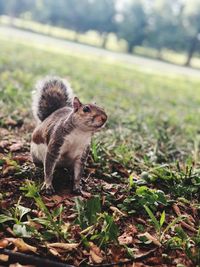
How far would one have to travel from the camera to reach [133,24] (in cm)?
3738

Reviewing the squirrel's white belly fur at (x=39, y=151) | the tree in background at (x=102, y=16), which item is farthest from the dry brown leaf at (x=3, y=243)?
the tree in background at (x=102, y=16)

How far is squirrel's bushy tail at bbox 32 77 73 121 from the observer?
3229mm

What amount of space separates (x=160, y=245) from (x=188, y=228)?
0.33 meters

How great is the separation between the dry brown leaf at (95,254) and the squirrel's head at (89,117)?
0.68 metres

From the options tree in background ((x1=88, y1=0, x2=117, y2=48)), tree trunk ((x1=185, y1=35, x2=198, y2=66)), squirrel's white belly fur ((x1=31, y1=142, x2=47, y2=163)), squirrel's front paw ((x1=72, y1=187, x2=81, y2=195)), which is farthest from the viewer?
tree in background ((x1=88, y1=0, x2=117, y2=48))

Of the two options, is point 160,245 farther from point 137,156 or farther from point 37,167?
point 137,156

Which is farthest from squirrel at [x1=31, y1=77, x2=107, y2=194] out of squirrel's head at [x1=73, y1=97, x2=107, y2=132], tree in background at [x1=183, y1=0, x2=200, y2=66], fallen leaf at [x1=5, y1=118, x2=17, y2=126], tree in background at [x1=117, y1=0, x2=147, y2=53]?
tree in background at [x1=117, y1=0, x2=147, y2=53]

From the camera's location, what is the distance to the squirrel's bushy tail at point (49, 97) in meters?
3.23

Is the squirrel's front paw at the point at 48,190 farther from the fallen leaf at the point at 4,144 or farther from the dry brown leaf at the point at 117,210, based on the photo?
the fallen leaf at the point at 4,144

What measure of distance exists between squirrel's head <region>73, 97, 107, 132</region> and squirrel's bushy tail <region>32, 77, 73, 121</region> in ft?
2.45

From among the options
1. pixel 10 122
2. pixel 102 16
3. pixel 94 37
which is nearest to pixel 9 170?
pixel 10 122

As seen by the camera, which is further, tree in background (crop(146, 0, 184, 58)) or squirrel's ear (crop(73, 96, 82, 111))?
tree in background (crop(146, 0, 184, 58))

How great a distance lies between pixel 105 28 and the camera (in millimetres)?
38531

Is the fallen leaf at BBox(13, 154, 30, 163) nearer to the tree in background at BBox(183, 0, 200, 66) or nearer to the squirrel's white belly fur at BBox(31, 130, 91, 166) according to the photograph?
the squirrel's white belly fur at BBox(31, 130, 91, 166)
